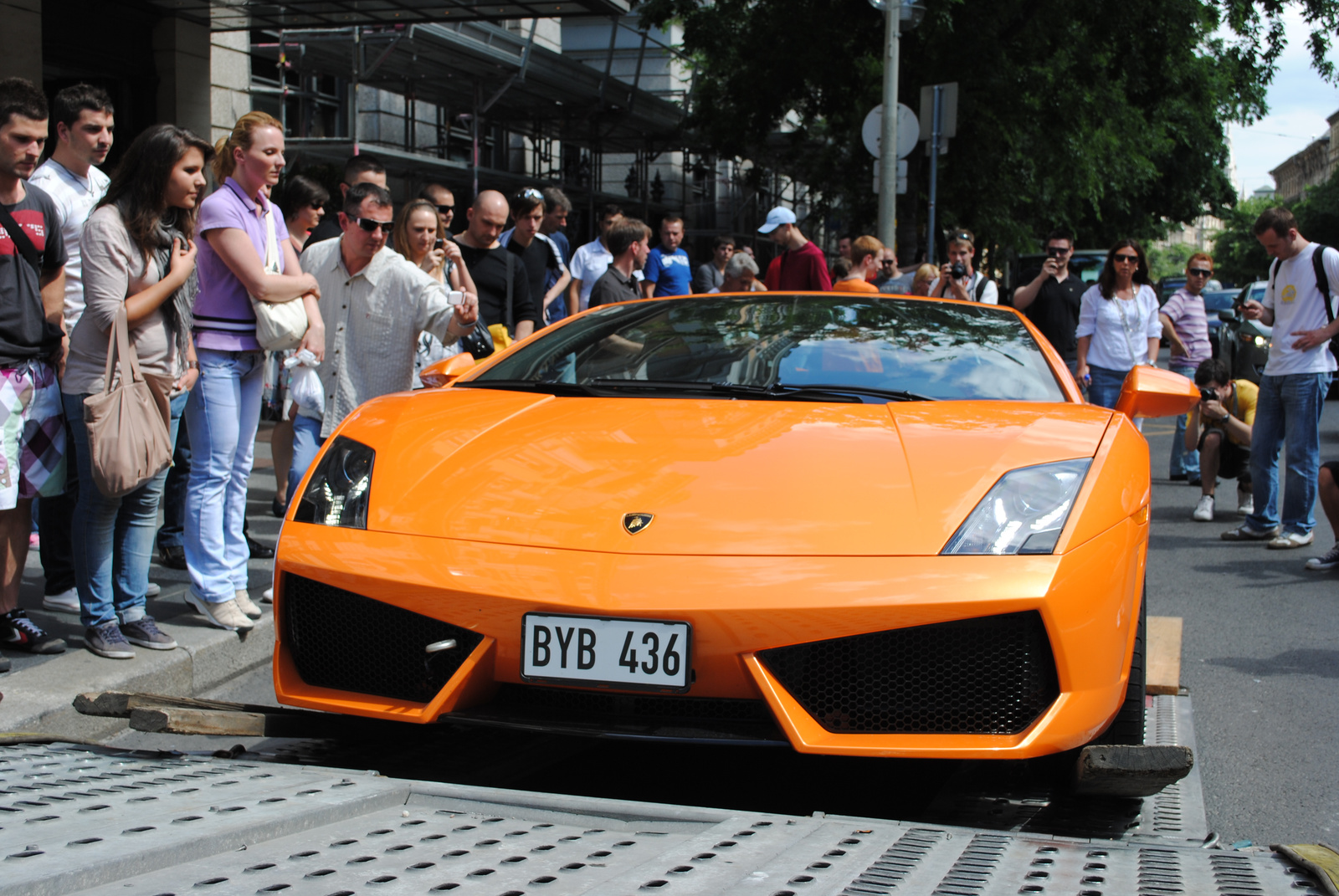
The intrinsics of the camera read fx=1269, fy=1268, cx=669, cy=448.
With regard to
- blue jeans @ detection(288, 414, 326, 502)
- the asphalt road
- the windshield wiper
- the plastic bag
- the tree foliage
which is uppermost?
the tree foliage

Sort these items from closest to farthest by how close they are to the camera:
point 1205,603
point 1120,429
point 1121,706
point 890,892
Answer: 1. point 890,892
2. point 1121,706
3. point 1120,429
4. point 1205,603

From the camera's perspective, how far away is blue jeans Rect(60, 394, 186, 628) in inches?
160

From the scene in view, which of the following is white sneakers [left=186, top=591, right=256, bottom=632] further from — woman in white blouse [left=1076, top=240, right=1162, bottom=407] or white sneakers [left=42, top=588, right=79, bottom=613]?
woman in white blouse [left=1076, top=240, right=1162, bottom=407]

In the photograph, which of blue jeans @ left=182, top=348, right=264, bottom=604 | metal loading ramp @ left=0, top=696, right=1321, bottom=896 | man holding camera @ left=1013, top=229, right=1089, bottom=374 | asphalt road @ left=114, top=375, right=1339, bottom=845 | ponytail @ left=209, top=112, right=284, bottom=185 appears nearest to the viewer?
metal loading ramp @ left=0, top=696, right=1321, bottom=896

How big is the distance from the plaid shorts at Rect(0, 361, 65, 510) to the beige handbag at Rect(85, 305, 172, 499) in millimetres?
224

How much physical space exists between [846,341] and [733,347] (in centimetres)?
33

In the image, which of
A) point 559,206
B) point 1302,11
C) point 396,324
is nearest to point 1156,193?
point 1302,11

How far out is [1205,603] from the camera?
18.7 feet

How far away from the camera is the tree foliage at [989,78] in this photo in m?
18.9

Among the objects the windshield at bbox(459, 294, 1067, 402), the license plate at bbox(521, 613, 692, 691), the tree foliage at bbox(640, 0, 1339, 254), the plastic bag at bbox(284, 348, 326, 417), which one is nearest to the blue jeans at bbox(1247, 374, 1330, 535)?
the windshield at bbox(459, 294, 1067, 402)

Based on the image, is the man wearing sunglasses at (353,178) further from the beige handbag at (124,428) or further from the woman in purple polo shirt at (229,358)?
the beige handbag at (124,428)

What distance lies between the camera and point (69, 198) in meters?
5.08

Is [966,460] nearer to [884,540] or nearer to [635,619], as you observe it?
[884,540]

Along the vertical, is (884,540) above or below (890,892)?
above
